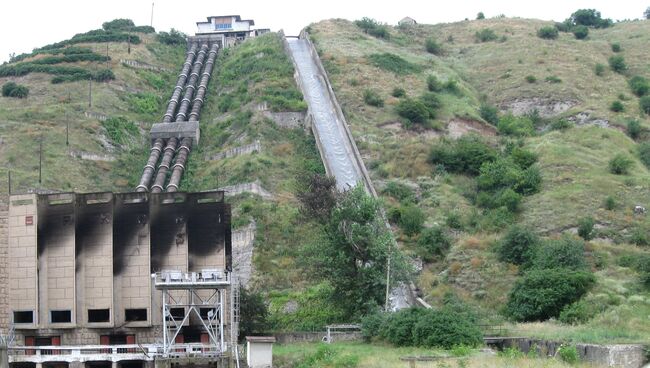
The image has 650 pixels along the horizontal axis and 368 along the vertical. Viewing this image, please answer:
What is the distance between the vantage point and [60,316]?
4528 cm

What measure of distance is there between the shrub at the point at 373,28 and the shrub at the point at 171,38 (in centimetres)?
2005

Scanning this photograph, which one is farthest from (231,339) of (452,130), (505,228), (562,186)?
(452,130)

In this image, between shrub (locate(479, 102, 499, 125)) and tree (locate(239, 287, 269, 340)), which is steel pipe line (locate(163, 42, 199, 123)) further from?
tree (locate(239, 287, 269, 340))

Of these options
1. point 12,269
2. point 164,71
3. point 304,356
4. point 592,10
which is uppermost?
point 592,10

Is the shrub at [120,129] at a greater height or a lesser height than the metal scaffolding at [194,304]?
greater

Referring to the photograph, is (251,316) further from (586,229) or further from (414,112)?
(414,112)

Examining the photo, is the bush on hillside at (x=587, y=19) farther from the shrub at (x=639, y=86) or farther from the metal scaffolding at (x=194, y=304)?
the metal scaffolding at (x=194, y=304)

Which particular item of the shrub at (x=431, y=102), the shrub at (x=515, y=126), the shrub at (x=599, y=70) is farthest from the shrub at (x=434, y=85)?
the shrub at (x=599, y=70)

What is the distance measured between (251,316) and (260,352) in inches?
325

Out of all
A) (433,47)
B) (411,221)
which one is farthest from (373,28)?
(411,221)

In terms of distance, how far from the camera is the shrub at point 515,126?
79125 millimetres

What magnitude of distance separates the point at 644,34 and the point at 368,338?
81042 millimetres

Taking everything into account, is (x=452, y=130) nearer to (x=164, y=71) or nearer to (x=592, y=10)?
(x=164, y=71)

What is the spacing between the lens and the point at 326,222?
176 ft
